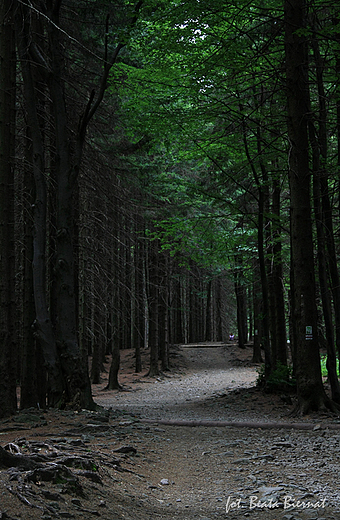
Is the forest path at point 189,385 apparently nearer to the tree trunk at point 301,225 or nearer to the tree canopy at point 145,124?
the tree trunk at point 301,225

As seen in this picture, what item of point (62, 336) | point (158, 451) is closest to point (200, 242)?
point (62, 336)

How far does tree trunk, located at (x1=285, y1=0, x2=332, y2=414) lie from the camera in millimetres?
9727

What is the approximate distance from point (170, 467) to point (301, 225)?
236 inches

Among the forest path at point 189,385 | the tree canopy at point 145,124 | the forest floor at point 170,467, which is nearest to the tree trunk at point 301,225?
the tree canopy at point 145,124

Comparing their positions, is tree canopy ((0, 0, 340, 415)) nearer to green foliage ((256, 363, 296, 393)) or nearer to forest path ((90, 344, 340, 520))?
green foliage ((256, 363, 296, 393))

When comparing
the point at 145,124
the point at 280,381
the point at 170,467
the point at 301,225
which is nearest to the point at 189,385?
the point at 280,381

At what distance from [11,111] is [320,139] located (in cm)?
711

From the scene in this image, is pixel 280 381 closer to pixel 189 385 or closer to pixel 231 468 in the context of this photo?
pixel 231 468

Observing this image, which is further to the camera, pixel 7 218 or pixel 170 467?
pixel 7 218

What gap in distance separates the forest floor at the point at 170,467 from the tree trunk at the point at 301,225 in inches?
28.8

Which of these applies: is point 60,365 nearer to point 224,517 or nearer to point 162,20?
point 224,517

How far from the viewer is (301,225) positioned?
33.3ft

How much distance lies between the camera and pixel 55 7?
9.66m

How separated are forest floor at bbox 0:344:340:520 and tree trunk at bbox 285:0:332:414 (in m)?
0.73
